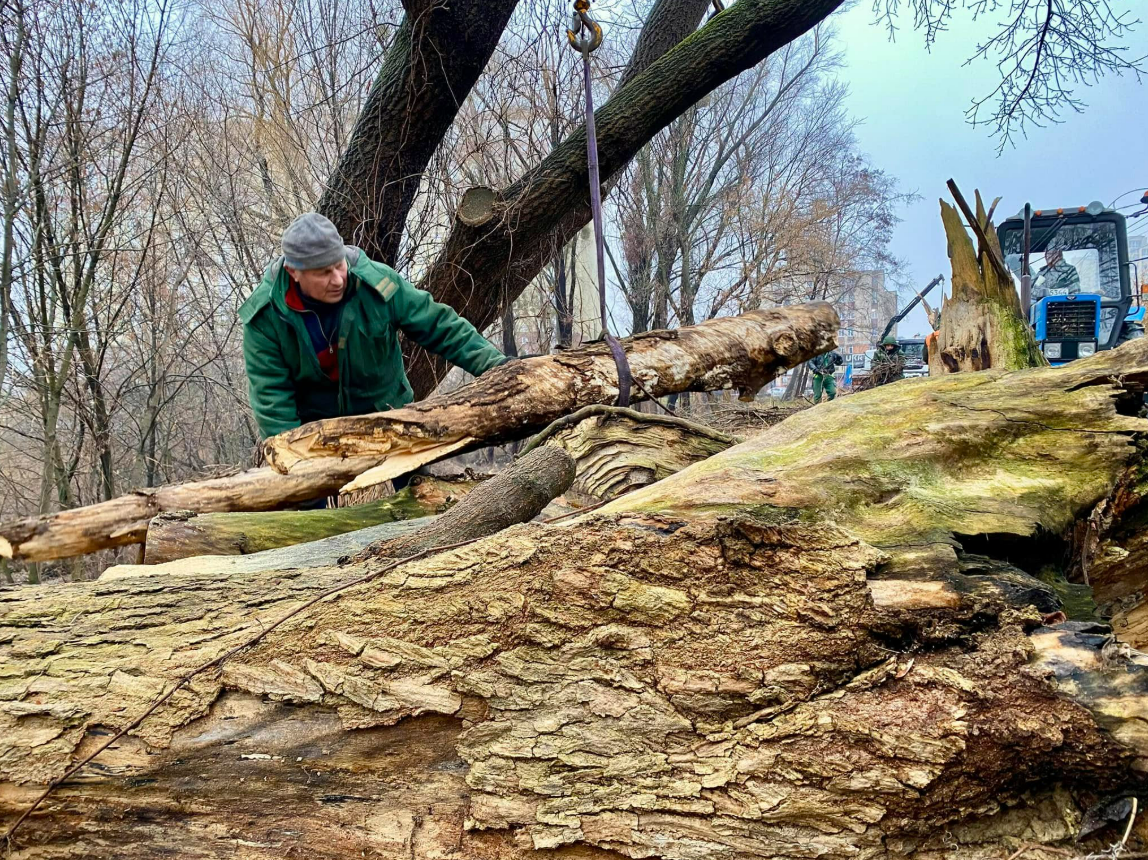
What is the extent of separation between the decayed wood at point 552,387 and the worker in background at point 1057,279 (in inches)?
289

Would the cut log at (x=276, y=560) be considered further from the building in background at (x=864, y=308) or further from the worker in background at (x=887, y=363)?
the building in background at (x=864, y=308)

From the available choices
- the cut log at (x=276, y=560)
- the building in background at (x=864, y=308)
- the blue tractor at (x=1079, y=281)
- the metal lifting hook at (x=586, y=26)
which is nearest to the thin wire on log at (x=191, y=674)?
the cut log at (x=276, y=560)

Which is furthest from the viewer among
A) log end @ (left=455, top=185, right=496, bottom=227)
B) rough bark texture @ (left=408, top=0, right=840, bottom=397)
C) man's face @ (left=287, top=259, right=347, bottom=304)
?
log end @ (left=455, top=185, right=496, bottom=227)

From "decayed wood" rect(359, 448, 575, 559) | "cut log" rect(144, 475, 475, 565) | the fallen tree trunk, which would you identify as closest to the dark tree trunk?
the fallen tree trunk

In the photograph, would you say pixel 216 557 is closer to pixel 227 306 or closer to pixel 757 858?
pixel 757 858

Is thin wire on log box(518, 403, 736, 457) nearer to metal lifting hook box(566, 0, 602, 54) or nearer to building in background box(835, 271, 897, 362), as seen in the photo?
metal lifting hook box(566, 0, 602, 54)

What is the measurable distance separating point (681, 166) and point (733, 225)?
2.35m

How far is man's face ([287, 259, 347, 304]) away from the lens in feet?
9.82

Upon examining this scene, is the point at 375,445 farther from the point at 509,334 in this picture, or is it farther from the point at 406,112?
the point at 509,334

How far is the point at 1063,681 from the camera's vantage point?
125 cm

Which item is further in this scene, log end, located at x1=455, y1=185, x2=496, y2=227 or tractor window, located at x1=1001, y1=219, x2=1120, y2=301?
tractor window, located at x1=1001, y1=219, x2=1120, y2=301

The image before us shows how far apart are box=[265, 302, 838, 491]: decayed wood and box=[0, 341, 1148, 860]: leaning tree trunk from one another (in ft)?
3.85

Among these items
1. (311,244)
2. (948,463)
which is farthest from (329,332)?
(948,463)

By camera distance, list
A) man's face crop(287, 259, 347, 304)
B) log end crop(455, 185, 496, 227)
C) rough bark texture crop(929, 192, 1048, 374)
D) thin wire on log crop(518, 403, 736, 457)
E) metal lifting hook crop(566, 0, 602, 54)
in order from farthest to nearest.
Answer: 1. log end crop(455, 185, 496, 227)
2. rough bark texture crop(929, 192, 1048, 374)
3. metal lifting hook crop(566, 0, 602, 54)
4. man's face crop(287, 259, 347, 304)
5. thin wire on log crop(518, 403, 736, 457)
